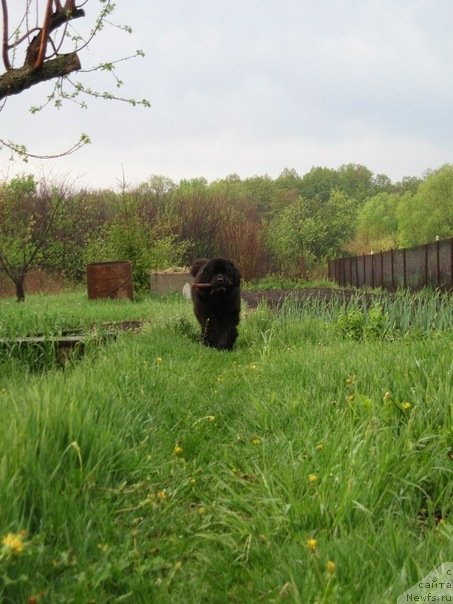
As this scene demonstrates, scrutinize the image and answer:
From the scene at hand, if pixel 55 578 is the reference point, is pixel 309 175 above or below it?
above

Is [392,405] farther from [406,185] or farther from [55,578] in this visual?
[406,185]

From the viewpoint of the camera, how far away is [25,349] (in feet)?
17.4

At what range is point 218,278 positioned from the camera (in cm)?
655

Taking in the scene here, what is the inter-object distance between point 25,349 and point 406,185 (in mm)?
74301

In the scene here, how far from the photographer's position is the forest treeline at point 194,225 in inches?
677

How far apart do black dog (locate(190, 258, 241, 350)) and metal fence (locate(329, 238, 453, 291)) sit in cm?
528

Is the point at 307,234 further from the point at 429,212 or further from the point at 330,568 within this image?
the point at 330,568

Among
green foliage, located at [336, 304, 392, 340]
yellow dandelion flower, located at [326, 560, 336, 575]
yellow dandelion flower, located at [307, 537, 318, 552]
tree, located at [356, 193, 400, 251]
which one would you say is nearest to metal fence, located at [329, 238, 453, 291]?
green foliage, located at [336, 304, 392, 340]

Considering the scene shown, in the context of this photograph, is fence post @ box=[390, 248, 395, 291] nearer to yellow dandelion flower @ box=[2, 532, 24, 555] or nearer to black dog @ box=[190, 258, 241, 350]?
black dog @ box=[190, 258, 241, 350]

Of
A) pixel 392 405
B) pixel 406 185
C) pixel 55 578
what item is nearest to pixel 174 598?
pixel 55 578

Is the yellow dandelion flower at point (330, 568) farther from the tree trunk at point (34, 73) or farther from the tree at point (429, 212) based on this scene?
the tree at point (429, 212)

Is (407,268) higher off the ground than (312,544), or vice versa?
(407,268)

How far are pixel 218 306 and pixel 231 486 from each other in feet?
13.8

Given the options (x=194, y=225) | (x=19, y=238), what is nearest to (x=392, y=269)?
(x=194, y=225)
